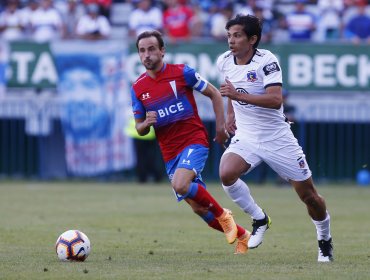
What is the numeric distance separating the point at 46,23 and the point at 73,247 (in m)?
16.4

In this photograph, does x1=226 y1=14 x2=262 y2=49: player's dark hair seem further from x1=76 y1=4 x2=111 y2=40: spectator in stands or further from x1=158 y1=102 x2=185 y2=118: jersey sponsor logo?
x1=76 y1=4 x2=111 y2=40: spectator in stands

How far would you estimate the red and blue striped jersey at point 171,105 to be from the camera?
11.4 m

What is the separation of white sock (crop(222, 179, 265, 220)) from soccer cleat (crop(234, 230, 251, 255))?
0.94 ft

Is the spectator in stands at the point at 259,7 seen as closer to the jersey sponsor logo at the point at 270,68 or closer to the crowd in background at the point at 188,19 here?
the crowd in background at the point at 188,19

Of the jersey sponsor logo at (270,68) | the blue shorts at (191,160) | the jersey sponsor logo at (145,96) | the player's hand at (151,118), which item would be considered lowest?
the blue shorts at (191,160)

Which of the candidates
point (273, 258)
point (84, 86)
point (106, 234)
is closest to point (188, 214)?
point (106, 234)

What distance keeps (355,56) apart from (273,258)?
46.2 ft

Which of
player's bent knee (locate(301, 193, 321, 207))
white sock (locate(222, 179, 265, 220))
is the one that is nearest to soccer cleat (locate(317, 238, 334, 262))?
player's bent knee (locate(301, 193, 321, 207))

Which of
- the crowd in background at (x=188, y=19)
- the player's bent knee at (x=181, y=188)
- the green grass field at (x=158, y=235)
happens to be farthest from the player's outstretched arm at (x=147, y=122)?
the crowd in background at (x=188, y=19)

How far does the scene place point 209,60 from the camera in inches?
959

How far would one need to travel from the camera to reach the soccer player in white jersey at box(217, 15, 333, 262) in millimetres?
10406

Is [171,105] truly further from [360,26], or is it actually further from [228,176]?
[360,26]

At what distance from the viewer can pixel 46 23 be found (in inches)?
1023

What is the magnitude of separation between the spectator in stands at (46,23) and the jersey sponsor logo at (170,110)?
14997 mm
